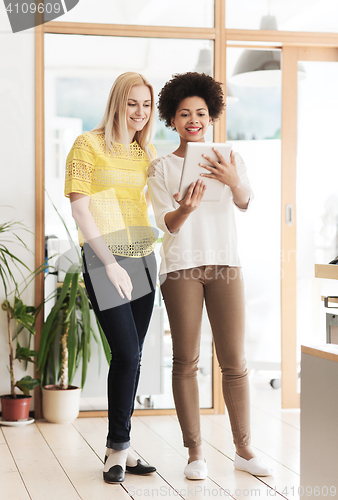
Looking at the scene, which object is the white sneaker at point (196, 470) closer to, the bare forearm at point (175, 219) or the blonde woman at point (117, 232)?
the blonde woman at point (117, 232)

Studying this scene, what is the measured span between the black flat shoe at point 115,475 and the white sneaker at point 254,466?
17.6 inches

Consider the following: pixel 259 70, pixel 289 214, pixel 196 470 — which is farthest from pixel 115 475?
pixel 259 70

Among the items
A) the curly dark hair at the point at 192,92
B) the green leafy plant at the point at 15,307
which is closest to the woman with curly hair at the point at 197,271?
the curly dark hair at the point at 192,92

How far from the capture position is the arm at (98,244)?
1841 mm

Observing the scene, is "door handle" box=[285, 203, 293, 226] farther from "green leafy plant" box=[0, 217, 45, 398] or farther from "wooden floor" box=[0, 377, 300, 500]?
"green leafy plant" box=[0, 217, 45, 398]

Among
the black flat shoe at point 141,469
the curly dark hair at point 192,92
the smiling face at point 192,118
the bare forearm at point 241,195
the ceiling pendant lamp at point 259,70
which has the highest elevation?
the ceiling pendant lamp at point 259,70

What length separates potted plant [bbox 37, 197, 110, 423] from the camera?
8.87ft

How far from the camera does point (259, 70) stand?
10.0 ft

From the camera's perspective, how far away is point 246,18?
2.96 meters

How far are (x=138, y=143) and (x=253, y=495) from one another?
129 centimetres

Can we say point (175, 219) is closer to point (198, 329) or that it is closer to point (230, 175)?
point (230, 175)

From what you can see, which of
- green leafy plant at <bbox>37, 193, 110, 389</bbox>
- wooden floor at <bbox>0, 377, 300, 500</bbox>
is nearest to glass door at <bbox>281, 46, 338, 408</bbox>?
wooden floor at <bbox>0, 377, 300, 500</bbox>

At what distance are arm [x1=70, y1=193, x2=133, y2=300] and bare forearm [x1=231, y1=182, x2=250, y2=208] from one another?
470 mm

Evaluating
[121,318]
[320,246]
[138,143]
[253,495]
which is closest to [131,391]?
[121,318]
